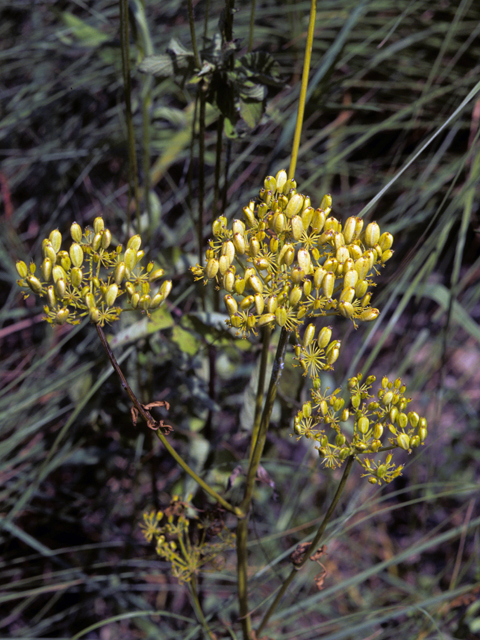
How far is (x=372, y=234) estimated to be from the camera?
81 centimetres

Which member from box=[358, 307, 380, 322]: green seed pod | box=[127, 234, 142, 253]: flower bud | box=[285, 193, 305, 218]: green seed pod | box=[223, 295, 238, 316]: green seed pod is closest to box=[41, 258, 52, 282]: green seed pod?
box=[127, 234, 142, 253]: flower bud

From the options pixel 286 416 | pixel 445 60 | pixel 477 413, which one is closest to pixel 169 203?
pixel 286 416

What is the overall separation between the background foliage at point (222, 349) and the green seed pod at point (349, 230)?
69 cm

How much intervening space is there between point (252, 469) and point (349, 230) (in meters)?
0.43

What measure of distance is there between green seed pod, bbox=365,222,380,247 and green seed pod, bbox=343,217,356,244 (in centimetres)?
3

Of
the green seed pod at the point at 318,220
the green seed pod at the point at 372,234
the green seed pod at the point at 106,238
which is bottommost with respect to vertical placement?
the green seed pod at the point at 106,238

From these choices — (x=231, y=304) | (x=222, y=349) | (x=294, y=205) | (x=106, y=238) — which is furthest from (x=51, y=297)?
(x=222, y=349)

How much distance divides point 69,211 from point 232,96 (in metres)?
1.46

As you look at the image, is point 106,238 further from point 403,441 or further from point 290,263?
point 403,441

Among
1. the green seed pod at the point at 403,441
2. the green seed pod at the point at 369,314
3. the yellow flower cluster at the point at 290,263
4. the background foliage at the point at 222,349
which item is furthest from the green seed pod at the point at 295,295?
the background foliage at the point at 222,349

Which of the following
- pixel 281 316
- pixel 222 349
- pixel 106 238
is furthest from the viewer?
pixel 222 349

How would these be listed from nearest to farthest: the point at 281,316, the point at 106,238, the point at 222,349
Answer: the point at 281,316
the point at 106,238
the point at 222,349

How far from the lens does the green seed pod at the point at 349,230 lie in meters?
0.79

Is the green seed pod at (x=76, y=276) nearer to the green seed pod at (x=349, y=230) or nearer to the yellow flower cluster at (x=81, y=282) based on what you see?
the yellow flower cluster at (x=81, y=282)
